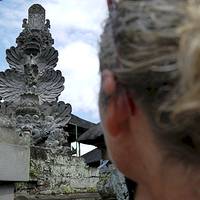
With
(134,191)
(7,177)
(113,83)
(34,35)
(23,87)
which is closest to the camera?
(113,83)

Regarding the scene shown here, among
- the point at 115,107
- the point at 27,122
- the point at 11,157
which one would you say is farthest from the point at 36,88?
the point at 115,107

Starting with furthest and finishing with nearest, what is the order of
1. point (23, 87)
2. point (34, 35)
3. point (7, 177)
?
point (34, 35)
point (23, 87)
point (7, 177)

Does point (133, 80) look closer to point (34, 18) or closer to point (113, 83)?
point (113, 83)

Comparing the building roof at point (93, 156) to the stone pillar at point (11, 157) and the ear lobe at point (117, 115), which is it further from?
the ear lobe at point (117, 115)

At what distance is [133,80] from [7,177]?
334 cm

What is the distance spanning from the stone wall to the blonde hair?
4.33 metres

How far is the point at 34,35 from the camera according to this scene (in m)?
8.12

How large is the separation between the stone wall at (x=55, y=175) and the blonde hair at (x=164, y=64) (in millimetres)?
4328

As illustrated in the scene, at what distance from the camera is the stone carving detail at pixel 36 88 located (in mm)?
6531

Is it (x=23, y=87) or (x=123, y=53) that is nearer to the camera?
(x=123, y=53)

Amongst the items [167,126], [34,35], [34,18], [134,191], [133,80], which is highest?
[34,18]

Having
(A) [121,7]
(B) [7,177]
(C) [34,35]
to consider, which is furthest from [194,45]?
(C) [34,35]

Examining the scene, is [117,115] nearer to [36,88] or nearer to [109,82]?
[109,82]

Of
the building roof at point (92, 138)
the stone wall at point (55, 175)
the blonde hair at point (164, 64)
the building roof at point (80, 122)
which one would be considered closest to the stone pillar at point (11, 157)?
the stone wall at point (55, 175)
